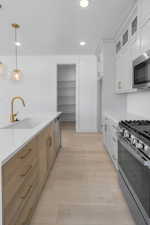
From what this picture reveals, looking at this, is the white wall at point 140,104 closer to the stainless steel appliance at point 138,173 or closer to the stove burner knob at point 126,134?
the stove burner knob at point 126,134

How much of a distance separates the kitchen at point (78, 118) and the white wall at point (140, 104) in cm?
2

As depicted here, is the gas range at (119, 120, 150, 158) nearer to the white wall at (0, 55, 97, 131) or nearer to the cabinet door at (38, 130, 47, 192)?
the cabinet door at (38, 130, 47, 192)

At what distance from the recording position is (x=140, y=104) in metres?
3.18

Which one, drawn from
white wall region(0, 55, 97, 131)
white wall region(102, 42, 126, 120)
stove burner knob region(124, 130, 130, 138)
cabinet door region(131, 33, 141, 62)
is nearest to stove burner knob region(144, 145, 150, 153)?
stove burner knob region(124, 130, 130, 138)

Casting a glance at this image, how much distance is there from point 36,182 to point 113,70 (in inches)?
134

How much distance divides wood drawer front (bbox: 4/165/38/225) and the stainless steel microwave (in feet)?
5.31

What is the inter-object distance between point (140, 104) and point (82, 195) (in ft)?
6.23

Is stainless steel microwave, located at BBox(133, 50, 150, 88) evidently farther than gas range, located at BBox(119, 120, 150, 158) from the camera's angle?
Yes

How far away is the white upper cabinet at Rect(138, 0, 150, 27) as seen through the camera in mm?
2134

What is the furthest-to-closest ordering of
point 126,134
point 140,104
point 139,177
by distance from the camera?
point 140,104, point 126,134, point 139,177

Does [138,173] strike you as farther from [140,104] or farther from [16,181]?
[140,104]

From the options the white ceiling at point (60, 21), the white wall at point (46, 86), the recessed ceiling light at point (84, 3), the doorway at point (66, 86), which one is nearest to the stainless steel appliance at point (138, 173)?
the recessed ceiling light at point (84, 3)

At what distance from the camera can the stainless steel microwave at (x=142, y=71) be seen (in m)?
1.96

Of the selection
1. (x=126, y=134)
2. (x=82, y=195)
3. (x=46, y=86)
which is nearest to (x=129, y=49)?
(x=126, y=134)
